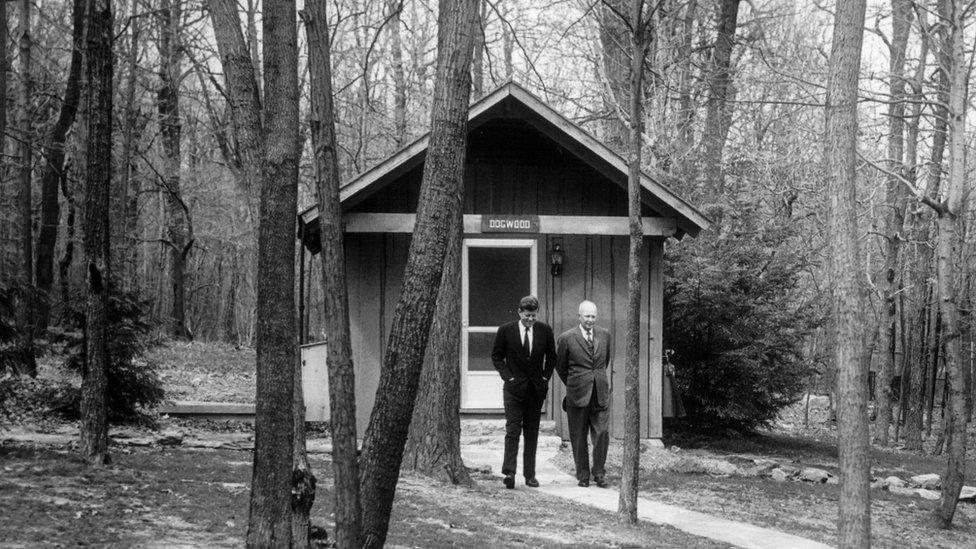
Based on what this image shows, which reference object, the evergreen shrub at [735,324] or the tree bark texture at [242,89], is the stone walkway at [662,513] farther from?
Answer: the tree bark texture at [242,89]

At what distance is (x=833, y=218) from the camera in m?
9.31

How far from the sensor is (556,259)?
16688mm

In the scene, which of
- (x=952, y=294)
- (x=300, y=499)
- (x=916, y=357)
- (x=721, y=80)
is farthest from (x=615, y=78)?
(x=300, y=499)

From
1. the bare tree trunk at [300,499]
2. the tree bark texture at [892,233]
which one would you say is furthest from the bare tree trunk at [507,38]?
the tree bark texture at [892,233]

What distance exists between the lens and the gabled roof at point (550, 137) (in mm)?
15562

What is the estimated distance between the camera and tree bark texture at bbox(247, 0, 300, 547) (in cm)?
686

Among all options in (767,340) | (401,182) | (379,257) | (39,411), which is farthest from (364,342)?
(767,340)

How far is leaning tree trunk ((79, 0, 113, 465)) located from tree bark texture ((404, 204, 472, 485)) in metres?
3.19

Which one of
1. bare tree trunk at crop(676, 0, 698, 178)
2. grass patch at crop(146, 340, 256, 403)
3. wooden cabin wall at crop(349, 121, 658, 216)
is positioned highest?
bare tree trunk at crop(676, 0, 698, 178)

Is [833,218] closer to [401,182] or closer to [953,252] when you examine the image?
[953,252]

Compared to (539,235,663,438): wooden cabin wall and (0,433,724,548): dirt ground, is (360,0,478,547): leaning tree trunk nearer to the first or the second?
(0,433,724,548): dirt ground

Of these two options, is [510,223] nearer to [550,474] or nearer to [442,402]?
[550,474]

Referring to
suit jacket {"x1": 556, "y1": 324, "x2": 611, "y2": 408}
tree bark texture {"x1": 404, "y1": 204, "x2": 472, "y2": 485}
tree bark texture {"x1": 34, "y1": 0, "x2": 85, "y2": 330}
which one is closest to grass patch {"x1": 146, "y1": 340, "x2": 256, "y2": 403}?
tree bark texture {"x1": 34, "y1": 0, "x2": 85, "y2": 330}

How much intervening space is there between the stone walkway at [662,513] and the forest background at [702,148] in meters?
2.99
